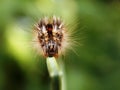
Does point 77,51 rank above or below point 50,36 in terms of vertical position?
below

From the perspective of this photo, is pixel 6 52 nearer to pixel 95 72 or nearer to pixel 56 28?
pixel 95 72

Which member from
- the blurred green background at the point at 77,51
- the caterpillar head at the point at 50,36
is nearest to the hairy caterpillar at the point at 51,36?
the caterpillar head at the point at 50,36

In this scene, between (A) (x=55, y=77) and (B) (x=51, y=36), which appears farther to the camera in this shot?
(B) (x=51, y=36)

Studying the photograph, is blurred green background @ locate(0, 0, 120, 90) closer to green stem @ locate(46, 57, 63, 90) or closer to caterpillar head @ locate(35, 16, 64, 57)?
caterpillar head @ locate(35, 16, 64, 57)

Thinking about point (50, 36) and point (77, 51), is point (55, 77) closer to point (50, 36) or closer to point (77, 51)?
point (50, 36)

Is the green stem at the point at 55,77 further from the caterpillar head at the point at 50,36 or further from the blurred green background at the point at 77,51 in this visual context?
the blurred green background at the point at 77,51

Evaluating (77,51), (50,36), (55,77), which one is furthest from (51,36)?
(77,51)

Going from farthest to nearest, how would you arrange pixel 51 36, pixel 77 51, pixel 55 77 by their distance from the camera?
pixel 77 51, pixel 51 36, pixel 55 77

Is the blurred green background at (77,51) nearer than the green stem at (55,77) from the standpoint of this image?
No

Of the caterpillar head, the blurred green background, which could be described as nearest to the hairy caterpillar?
the caterpillar head
